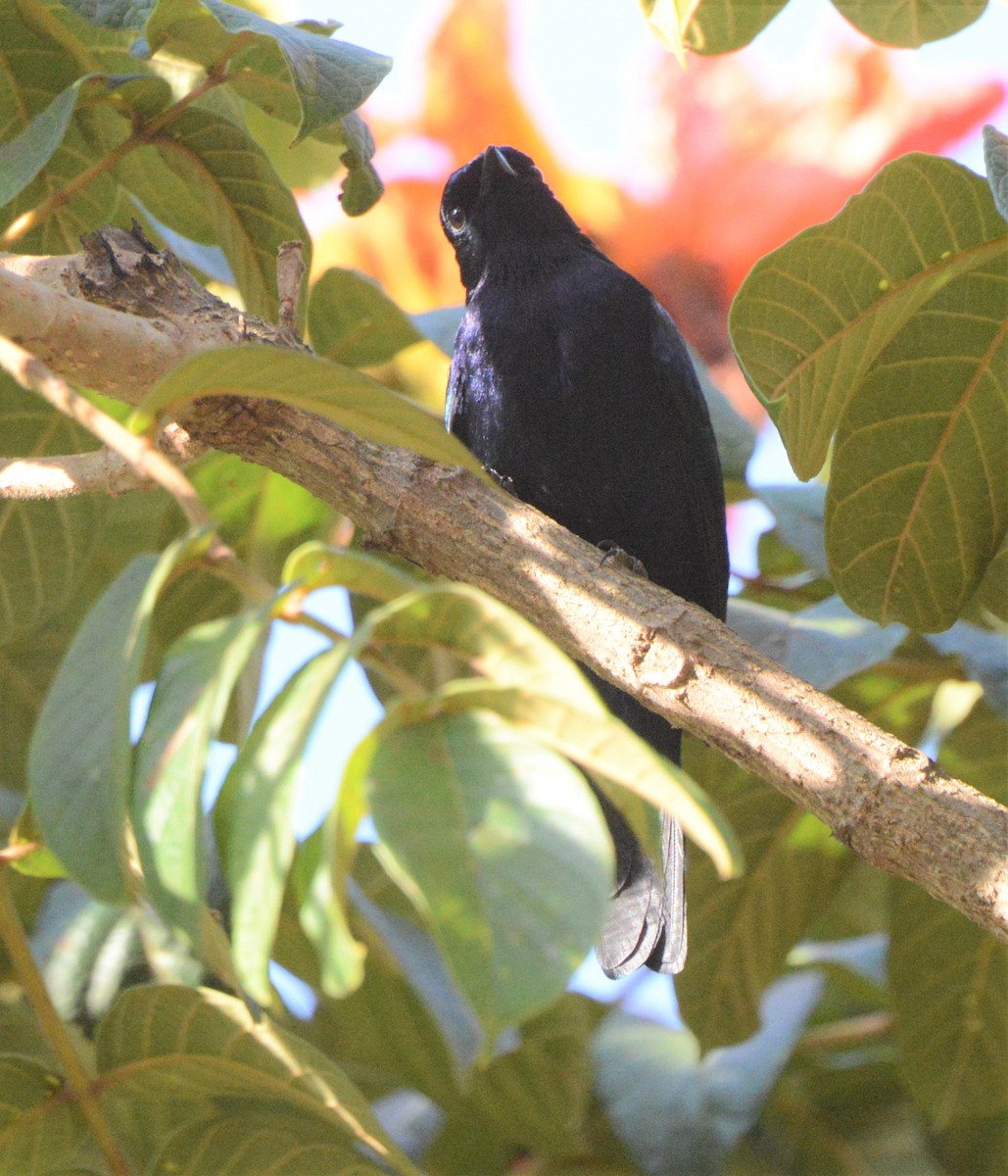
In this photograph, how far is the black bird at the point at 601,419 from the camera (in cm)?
239

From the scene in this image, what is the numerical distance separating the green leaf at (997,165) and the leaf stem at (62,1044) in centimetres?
125

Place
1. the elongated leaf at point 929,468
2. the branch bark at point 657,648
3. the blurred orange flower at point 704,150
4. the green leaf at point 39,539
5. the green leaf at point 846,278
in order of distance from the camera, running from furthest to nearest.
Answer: the blurred orange flower at point 704,150
the green leaf at point 39,539
the elongated leaf at point 929,468
the green leaf at point 846,278
the branch bark at point 657,648

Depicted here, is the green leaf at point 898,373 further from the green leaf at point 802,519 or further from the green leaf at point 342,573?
the green leaf at point 342,573

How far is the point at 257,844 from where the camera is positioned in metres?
0.67

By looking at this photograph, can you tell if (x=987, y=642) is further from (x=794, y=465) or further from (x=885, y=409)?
(x=794, y=465)

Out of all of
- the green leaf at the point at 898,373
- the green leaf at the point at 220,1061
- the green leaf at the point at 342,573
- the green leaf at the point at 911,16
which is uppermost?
the green leaf at the point at 911,16

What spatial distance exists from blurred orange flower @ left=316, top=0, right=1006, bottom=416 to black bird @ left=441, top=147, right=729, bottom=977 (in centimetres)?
97

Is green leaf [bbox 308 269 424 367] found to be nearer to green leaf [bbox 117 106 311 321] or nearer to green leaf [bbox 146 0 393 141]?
green leaf [bbox 117 106 311 321]

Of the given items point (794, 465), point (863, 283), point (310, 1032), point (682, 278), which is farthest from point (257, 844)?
point (682, 278)

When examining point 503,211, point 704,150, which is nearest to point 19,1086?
point 503,211

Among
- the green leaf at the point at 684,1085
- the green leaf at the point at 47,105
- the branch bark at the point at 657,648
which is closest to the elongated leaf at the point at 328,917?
the branch bark at the point at 657,648

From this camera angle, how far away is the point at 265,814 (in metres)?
0.68

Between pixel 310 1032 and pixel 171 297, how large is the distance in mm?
1355

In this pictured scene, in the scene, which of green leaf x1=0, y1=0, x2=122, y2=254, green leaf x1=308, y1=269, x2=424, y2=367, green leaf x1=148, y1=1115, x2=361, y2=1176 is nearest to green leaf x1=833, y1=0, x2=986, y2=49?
green leaf x1=308, y1=269, x2=424, y2=367
